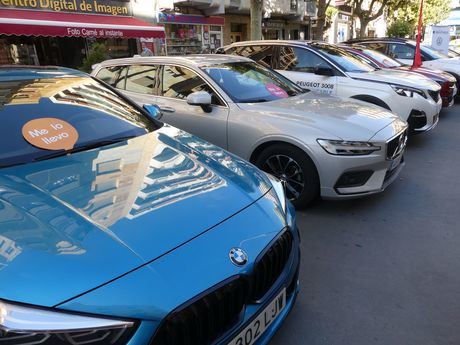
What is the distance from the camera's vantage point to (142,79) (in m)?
5.11

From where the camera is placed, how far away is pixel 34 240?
1551 millimetres

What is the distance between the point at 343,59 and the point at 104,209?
6.03m

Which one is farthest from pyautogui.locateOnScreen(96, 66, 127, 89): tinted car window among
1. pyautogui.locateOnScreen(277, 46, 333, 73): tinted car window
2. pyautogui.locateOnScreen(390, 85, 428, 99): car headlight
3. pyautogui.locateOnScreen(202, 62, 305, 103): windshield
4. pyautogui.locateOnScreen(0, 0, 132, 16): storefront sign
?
pyautogui.locateOnScreen(0, 0, 132, 16): storefront sign

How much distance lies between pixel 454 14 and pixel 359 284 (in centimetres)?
6108

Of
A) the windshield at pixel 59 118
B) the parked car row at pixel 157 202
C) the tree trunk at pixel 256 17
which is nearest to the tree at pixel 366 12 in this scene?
the tree trunk at pixel 256 17

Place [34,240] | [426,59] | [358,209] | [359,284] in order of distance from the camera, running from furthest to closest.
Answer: [426,59] → [358,209] → [359,284] → [34,240]

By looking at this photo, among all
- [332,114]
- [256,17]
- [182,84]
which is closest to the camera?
[332,114]

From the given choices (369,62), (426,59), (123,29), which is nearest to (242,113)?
(369,62)

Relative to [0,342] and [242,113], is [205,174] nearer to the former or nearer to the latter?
[0,342]

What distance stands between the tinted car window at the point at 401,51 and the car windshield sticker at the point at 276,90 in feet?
24.2

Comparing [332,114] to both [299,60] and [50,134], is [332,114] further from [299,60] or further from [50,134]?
[299,60]

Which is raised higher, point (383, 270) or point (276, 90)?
point (276, 90)

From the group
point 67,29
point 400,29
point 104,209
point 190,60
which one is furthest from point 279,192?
point 400,29

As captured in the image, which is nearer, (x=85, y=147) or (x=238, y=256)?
(x=238, y=256)
